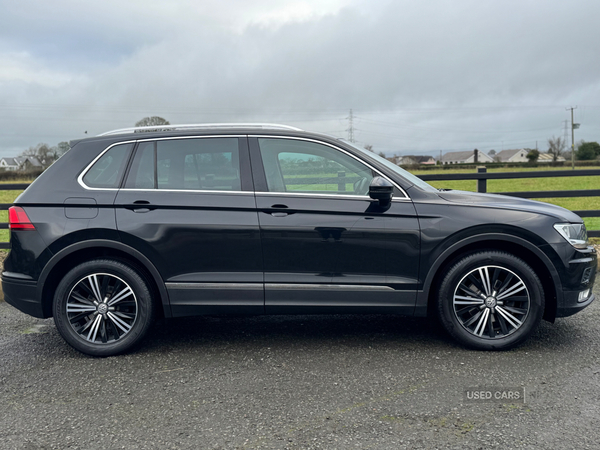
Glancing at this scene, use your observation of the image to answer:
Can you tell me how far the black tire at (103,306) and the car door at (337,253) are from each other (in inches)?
40.0

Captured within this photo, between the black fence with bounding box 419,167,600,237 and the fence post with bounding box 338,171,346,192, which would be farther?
the black fence with bounding box 419,167,600,237

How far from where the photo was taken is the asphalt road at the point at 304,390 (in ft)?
9.05

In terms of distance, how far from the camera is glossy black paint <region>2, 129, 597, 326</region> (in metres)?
3.96

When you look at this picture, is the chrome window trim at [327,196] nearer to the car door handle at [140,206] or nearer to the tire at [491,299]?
the tire at [491,299]

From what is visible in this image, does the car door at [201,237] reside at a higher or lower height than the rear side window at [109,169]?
lower

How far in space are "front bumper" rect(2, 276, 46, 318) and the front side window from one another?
2.01m

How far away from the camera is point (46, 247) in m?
4.04

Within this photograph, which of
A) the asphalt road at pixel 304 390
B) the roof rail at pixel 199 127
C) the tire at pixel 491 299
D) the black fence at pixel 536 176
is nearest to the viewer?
the asphalt road at pixel 304 390

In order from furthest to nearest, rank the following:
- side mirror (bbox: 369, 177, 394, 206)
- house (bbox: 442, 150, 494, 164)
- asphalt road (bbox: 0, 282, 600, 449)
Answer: house (bbox: 442, 150, 494, 164)
side mirror (bbox: 369, 177, 394, 206)
asphalt road (bbox: 0, 282, 600, 449)

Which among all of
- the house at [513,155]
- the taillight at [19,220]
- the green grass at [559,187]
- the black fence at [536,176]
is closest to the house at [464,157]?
the house at [513,155]

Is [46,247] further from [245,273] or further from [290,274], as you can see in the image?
[290,274]

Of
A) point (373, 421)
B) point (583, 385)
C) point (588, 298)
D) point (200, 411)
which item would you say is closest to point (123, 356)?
point (200, 411)

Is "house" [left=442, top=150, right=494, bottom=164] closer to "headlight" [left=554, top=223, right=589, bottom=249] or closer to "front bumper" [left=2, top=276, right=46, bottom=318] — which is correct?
"headlight" [left=554, top=223, right=589, bottom=249]

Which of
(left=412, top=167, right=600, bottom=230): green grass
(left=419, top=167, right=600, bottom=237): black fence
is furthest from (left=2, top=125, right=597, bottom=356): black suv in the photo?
(left=412, top=167, right=600, bottom=230): green grass
